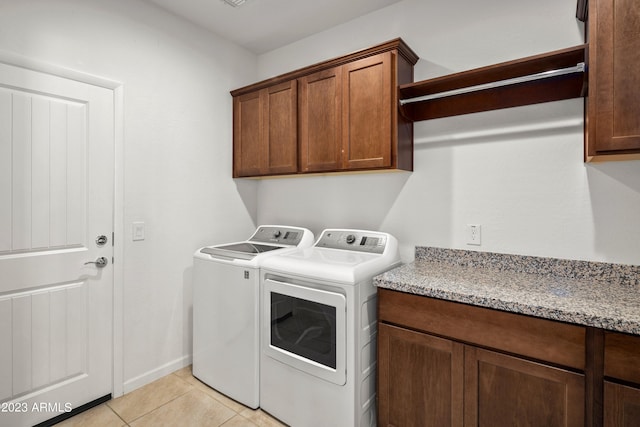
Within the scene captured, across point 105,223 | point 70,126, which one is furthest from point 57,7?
point 105,223

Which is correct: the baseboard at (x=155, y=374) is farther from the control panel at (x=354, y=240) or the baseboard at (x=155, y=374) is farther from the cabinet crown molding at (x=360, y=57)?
the cabinet crown molding at (x=360, y=57)

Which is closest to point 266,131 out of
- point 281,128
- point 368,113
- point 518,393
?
point 281,128

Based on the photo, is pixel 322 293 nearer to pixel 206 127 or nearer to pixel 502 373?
pixel 502 373

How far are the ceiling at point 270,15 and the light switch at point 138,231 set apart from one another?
1552 mm

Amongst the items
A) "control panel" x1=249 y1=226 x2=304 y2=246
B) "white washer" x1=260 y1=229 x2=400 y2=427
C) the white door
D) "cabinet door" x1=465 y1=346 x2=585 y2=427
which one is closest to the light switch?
the white door

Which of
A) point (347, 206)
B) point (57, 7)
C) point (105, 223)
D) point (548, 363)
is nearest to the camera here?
point (548, 363)

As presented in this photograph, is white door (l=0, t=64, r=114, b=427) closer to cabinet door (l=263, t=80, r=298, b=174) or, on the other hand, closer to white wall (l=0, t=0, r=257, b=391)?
white wall (l=0, t=0, r=257, b=391)

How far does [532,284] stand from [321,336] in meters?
1.08

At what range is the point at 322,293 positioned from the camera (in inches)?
66.4

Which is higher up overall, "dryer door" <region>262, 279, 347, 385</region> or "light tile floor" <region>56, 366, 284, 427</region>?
"dryer door" <region>262, 279, 347, 385</region>

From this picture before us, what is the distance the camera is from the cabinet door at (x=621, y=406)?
108 cm

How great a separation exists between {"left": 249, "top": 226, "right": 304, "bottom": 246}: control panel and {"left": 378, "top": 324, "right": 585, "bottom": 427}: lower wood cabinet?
3.51 feet

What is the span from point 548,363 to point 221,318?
178 cm

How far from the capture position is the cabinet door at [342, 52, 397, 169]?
76.8 inches
